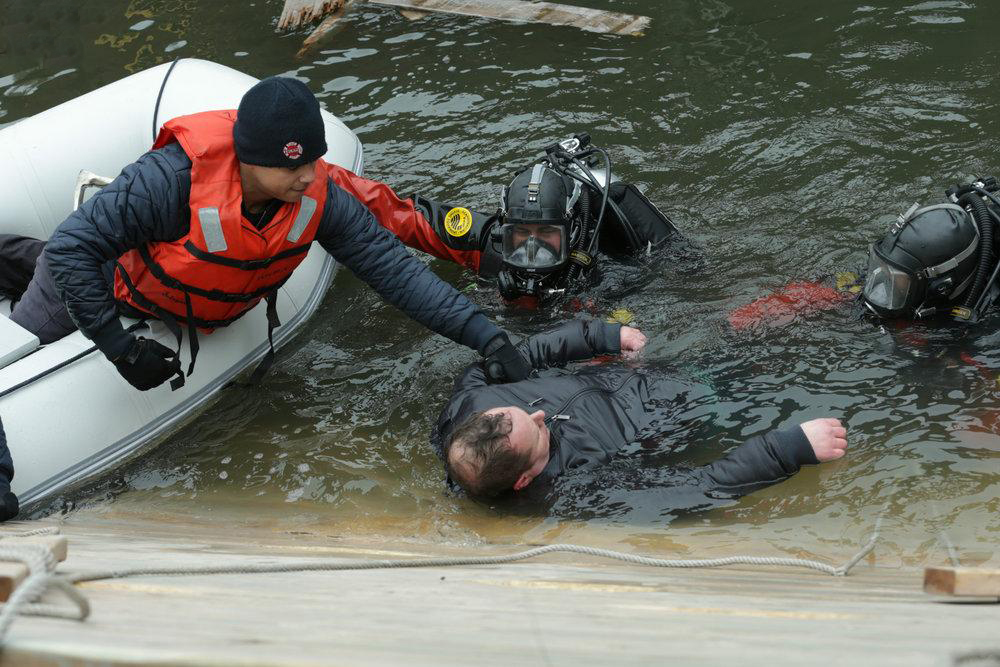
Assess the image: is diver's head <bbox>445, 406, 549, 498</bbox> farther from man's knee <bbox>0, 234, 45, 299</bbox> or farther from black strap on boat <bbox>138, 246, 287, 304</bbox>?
man's knee <bbox>0, 234, 45, 299</bbox>

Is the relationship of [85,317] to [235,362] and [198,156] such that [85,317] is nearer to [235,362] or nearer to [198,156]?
[198,156]

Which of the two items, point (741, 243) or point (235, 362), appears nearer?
point (235, 362)

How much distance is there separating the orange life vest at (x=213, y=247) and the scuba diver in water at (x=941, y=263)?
2.30 meters

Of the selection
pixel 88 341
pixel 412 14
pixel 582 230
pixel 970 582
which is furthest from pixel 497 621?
pixel 412 14

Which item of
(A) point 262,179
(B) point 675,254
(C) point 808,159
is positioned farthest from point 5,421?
(C) point 808,159

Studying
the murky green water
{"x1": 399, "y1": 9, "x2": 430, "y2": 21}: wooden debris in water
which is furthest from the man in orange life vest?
{"x1": 399, "y1": 9, "x2": 430, "y2": 21}: wooden debris in water

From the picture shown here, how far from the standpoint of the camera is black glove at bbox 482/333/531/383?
390 centimetres

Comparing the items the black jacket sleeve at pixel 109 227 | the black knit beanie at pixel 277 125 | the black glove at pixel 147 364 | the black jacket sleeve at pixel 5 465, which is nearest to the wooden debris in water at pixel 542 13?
the black knit beanie at pixel 277 125

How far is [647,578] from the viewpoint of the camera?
7.72 feet

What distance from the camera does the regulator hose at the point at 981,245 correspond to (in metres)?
3.82

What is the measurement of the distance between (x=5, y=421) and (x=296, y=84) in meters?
1.76

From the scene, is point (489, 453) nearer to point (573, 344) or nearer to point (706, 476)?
point (706, 476)

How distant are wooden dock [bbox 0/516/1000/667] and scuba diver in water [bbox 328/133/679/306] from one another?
7.07ft

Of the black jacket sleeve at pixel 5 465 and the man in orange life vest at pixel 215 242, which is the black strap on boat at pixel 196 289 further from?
the black jacket sleeve at pixel 5 465
